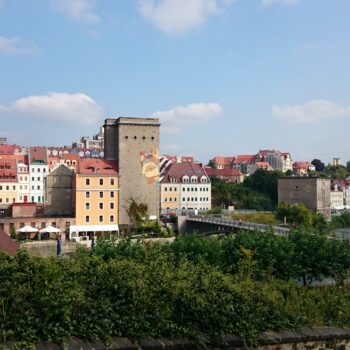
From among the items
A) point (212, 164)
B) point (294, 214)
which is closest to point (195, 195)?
point (294, 214)

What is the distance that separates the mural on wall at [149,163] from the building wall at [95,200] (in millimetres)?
4812

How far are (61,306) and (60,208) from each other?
59.0 metres

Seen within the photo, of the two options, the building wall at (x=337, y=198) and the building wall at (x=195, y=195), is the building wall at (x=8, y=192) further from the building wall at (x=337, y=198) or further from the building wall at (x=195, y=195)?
the building wall at (x=337, y=198)

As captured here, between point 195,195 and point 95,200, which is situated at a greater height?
point 95,200

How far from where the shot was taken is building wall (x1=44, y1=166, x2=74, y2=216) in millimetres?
64375

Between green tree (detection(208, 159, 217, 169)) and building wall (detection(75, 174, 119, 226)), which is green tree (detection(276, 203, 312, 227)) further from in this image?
green tree (detection(208, 159, 217, 169))

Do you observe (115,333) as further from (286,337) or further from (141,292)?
(286,337)

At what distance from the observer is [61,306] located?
7668mm

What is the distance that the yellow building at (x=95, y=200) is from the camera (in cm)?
5953

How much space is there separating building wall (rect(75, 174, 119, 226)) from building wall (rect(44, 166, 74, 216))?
4.83 meters

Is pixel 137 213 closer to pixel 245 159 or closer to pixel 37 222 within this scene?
pixel 37 222

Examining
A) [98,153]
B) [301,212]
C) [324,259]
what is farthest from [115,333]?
[98,153]

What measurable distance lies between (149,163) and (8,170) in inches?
1066

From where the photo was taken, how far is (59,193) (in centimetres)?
6512
